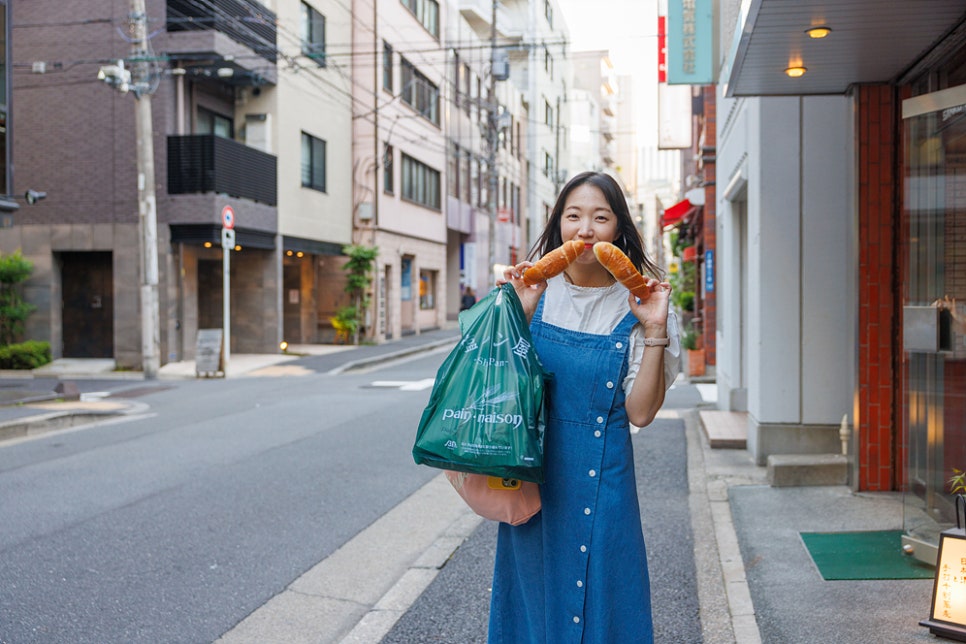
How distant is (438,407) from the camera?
2.59m

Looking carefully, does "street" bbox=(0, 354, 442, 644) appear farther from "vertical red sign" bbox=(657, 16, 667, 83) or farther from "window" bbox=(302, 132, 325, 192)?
"window" bbox=(302, 132, 325, 192)

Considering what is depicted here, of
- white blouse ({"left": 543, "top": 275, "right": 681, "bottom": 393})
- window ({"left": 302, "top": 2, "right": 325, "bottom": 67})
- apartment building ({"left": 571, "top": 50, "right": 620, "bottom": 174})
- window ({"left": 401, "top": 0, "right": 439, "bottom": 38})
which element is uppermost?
apartment building ({"left": 571, "top": 50, "right": 620, "bottom": 174})

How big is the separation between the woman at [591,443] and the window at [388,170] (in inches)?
1120

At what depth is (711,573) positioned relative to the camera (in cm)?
523

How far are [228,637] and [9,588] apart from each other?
5.24 ft

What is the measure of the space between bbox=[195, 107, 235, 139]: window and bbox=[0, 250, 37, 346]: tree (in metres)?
5.27

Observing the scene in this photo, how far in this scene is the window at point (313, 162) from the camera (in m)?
26.4

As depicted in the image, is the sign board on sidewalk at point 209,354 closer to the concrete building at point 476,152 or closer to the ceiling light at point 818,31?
the ceiling light at point 818,31

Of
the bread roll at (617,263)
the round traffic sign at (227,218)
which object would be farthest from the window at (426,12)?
the bread roll at (617,263)

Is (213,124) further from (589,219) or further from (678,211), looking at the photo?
(589,219)

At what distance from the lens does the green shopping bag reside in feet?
8.11

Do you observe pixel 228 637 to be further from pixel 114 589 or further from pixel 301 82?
pixel 301 82

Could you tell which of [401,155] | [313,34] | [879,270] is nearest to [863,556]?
[879,270]

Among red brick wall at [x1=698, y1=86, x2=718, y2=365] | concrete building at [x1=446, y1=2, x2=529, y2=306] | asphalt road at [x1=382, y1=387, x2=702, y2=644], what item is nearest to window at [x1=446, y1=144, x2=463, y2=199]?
concrete building at [x1=446, y1=2, x2=529, y2=306]
